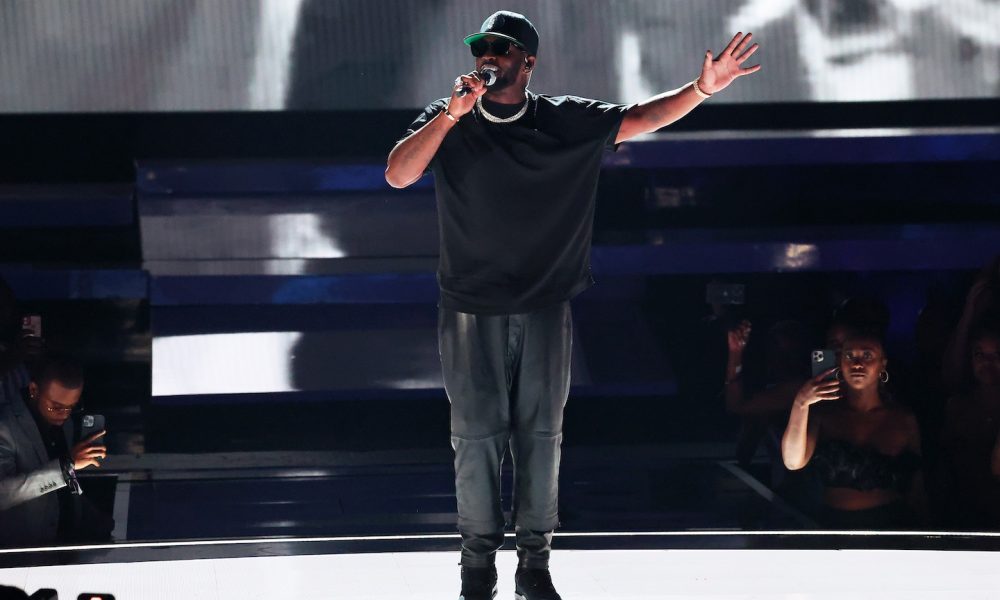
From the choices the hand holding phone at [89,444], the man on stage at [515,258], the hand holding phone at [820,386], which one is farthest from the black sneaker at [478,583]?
the hand holding phone at [89,444]

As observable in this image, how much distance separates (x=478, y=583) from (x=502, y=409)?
0.36 meters

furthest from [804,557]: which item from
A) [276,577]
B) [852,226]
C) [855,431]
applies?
[852,226]

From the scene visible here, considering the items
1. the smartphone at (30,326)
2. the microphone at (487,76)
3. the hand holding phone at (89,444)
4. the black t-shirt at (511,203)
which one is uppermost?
the microphone at (487,76)

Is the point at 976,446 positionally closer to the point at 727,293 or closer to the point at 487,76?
the point at 727,293

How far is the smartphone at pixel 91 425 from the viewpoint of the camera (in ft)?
11.5

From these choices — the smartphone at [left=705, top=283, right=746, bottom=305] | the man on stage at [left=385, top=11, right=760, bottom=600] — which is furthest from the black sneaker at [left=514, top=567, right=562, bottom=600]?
the smartphone at [left=705, top=283, right=746, bottom=305]

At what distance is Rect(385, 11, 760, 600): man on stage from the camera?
2389mm

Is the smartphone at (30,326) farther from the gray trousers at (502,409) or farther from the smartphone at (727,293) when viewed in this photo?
the smartphone at (727,293)

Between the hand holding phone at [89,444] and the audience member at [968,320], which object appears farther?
the audience member at [968,320]

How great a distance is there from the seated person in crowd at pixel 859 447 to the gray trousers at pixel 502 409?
1149 mm

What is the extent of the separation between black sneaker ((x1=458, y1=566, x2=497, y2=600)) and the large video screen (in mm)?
1700

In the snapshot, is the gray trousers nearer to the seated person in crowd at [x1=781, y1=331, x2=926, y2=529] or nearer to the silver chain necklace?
the silver chain necklace

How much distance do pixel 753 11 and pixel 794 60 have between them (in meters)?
0.20

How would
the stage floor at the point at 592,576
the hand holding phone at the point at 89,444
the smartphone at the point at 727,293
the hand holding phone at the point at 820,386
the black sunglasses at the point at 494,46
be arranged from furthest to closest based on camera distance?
the smartphone at the point at 727,293 → the hand holding phone at the point at 89,444 → the hand holding phone at the point at 820,386 → the stage floor at the point at 592,576 → the black sunglasses at the point at 494,46
